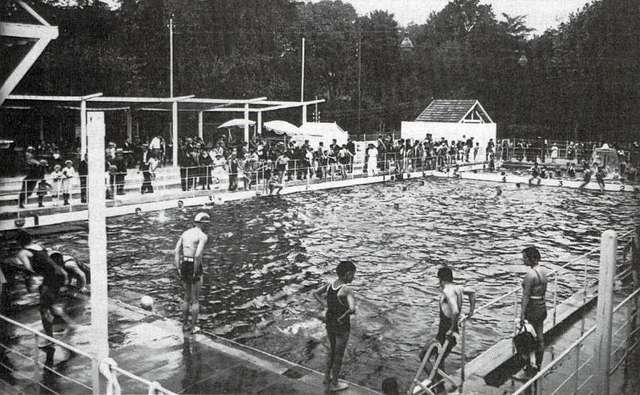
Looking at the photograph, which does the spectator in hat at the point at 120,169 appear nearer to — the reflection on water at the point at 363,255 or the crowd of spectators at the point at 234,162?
the crowd of spectators at the point at 234,162

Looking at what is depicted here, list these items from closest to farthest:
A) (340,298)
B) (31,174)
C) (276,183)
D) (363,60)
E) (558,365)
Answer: (340,298), (558,365), (31,174), (276,183), (363,60)

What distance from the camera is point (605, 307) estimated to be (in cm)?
557

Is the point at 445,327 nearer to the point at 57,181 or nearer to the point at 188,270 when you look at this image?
the point at 188,270

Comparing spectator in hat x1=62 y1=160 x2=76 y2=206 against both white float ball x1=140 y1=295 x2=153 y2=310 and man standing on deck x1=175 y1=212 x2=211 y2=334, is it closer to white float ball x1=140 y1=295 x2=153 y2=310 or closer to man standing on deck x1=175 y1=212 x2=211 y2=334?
white float ball x1=140 y1=295 x2=153 y2=310

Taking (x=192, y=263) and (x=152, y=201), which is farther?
(x=152, y=201)

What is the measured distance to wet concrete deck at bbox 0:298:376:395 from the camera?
24.4 feet

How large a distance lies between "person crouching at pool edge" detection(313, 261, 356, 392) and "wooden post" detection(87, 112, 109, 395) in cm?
283

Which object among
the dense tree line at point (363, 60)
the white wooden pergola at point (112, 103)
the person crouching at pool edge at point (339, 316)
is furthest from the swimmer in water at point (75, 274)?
the dense tree line at point (363, 60)

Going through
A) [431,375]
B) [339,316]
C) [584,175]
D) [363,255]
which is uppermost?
[584,175]

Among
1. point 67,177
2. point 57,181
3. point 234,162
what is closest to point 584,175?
point 234,162

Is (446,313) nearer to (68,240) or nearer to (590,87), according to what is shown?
(68,240)

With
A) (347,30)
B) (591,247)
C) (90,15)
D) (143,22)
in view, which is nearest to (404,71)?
(347,30)

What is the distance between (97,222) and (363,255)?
10533 millimetres

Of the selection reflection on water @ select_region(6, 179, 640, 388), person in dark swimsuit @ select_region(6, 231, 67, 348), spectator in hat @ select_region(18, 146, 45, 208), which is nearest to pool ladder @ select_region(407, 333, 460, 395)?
reflection on water @ select_region(6, 179, 640, 388)
